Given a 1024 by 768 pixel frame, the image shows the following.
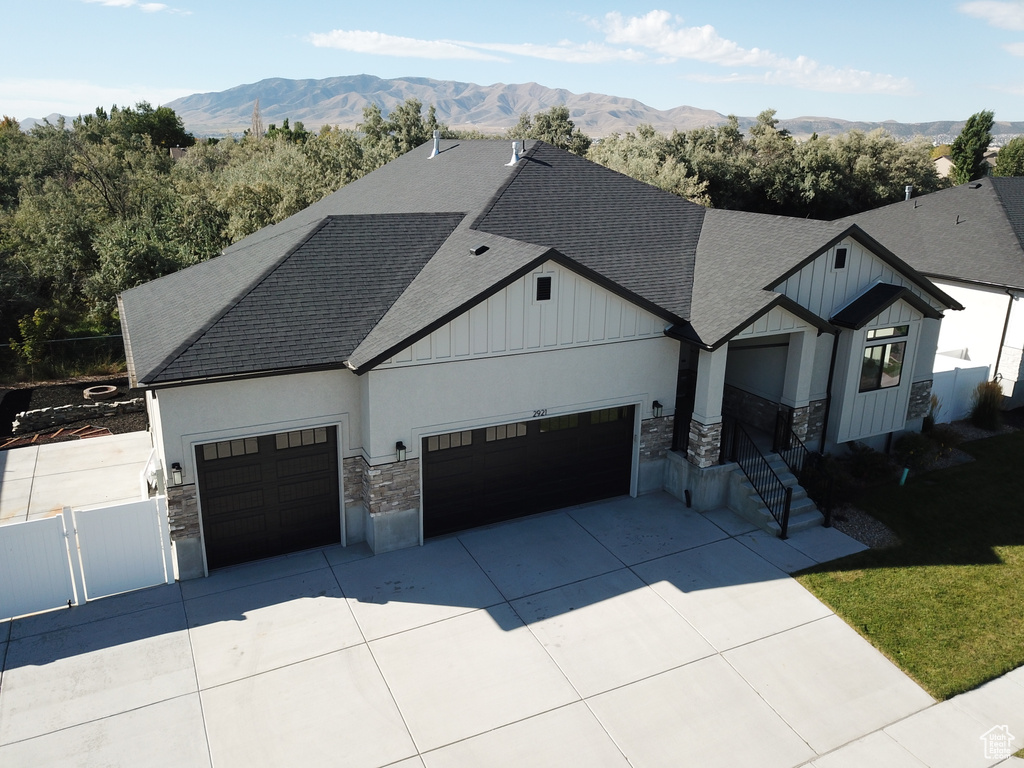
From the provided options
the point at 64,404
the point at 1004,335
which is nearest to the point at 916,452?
the point at 1004,335

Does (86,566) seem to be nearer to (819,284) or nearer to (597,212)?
(597,212)

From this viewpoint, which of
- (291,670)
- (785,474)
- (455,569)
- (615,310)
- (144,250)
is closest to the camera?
(291,670)

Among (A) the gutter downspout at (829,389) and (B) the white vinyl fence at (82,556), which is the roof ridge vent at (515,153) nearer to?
(A) the gutter downspout at (829,389)

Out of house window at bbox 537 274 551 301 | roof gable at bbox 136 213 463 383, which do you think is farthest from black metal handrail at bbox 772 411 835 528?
roof gable at bbox 136 213 463 383

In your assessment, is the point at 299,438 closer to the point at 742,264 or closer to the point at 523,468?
the point at 523,468

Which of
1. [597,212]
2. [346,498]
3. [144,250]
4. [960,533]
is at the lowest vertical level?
[960,533]

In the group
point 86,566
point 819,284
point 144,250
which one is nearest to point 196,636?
point 86,566

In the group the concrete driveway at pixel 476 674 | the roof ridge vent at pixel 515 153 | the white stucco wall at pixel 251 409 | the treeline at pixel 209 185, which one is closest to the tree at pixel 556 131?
the treeline at pixel 209 185
